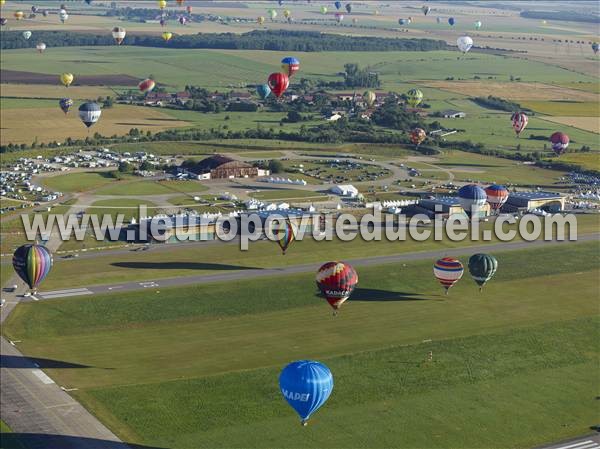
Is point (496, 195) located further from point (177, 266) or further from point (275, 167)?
point (177, 266)

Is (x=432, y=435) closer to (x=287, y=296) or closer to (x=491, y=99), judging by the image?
(x=287, y=296)

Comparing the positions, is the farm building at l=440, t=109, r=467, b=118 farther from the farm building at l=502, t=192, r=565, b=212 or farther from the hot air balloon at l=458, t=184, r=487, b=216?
the hot air balloon at l=458, t=184, r=487, b=216

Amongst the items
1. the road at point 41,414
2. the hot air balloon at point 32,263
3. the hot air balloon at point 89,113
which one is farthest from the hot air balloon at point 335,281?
the hot air balloon at point 89,113

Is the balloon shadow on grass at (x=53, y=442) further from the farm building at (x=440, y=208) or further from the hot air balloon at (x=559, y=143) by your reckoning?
the hot air balloon at (x=559, y=143)

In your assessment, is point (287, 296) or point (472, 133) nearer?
point (287, 296)

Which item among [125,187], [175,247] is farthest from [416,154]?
[175,247]

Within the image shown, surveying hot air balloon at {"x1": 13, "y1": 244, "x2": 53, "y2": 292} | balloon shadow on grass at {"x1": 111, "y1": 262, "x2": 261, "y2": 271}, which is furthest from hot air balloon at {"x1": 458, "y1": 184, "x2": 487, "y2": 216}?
hot air balloon at {"x1": 13, "y1": 244, "x2": 53, "y2": 292}
